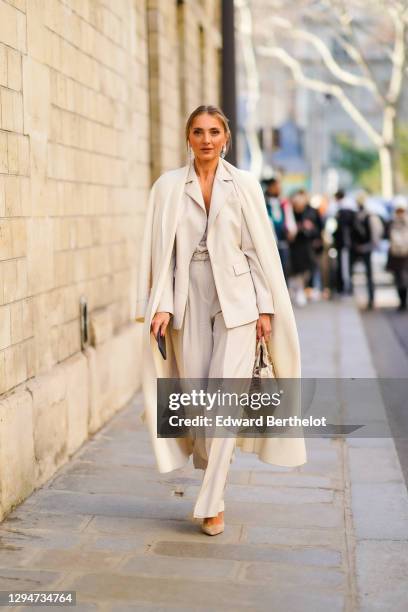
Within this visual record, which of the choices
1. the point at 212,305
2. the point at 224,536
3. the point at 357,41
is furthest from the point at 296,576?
the point at 357,41

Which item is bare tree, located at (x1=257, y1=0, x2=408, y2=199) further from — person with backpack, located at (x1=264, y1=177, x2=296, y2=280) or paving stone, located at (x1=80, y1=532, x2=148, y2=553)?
paving stone, located at (x1=80, y1=532, x2=148, y2=553)

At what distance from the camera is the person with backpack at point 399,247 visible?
1669cm

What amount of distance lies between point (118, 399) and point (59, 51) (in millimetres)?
2758

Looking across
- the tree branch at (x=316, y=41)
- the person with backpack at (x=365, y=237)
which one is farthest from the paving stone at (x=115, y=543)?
the tree branch at (x=316, y=41)

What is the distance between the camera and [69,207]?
23.3ft

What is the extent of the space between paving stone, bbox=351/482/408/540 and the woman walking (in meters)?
0.50

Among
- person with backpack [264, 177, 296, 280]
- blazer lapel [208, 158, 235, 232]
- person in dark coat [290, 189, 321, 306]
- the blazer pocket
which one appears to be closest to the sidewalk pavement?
the blazer pocket

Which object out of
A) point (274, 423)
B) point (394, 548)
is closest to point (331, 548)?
point (394, 548)

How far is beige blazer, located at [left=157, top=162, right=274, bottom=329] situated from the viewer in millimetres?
5055

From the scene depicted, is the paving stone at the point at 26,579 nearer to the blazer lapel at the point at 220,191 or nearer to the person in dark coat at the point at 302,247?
the blazer lapel at the point at 220,191

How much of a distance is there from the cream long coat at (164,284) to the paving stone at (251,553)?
39 centimetres

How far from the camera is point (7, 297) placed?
5621mm

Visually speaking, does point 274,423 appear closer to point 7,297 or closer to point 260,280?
point 260,280

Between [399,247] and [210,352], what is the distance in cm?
1211
